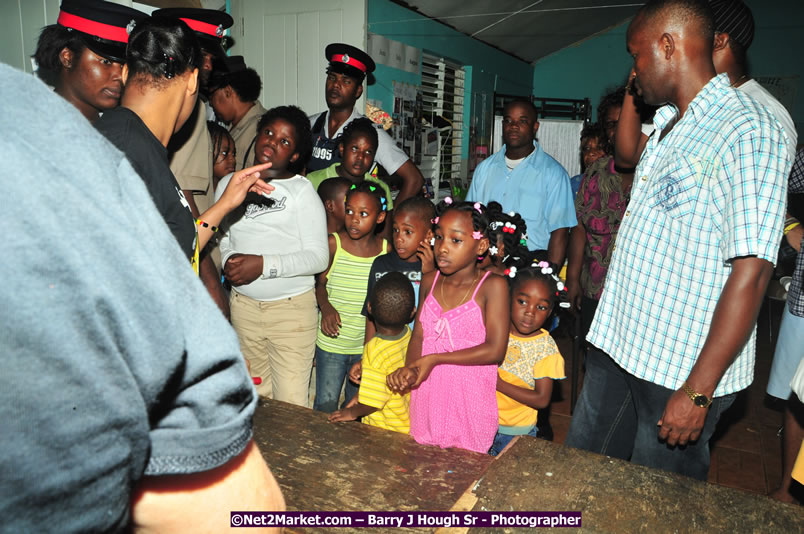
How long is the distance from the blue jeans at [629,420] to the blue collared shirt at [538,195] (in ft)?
4.98

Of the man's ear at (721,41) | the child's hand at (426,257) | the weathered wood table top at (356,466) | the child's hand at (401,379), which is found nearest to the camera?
the weathered wood table top at (356,466)

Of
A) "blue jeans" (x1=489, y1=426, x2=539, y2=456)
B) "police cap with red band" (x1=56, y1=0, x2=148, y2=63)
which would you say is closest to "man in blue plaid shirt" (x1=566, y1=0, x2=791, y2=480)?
"blue jeans" (x1=489, y1=426, x2=539, y2=456)

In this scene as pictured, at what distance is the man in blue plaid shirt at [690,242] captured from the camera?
149 centimetres

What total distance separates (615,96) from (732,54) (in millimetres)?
1972

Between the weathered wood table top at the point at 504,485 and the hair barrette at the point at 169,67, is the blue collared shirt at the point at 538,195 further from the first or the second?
the hair barrette at the point at 169,67

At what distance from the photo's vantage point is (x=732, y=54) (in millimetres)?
2004

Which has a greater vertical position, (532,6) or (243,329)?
(532,6)

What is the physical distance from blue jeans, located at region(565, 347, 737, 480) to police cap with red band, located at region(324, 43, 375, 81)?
281 centimetres

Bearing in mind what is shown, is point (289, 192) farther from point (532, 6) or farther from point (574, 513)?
point (532, 6)

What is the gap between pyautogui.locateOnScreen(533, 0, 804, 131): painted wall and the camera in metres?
8.83

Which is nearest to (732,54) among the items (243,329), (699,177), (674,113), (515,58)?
(674,113)

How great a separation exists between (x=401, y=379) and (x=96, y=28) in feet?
6.75

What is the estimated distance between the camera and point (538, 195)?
352 centimetres

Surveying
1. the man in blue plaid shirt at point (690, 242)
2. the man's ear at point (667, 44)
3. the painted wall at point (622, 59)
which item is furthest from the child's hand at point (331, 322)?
the painted wall at point (622, 59)
